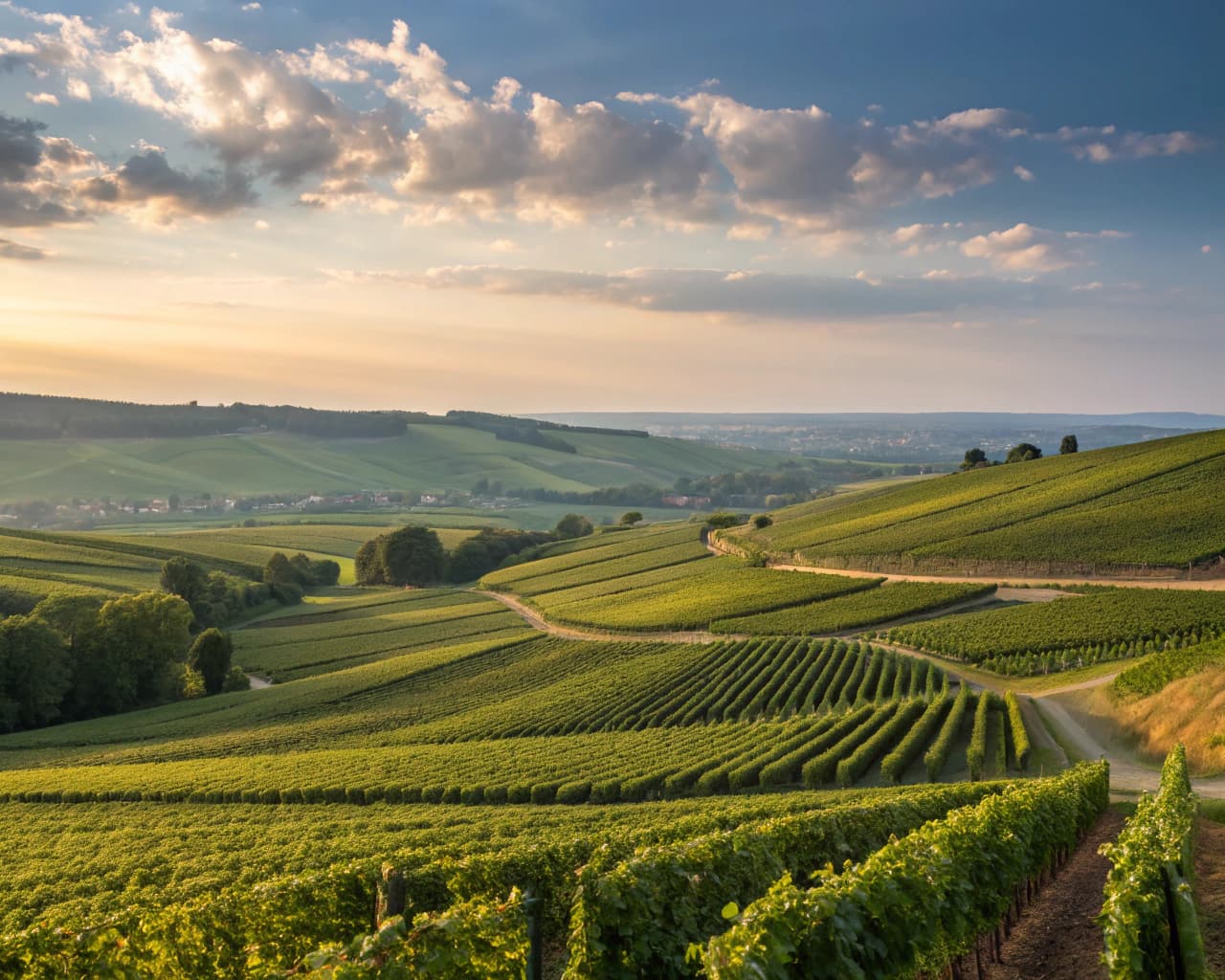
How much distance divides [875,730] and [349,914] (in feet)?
96.8

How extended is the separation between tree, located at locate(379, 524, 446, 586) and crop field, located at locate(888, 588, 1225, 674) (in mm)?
84760

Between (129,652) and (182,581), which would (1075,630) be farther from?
(182,581)

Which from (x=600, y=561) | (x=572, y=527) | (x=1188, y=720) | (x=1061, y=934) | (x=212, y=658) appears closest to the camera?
(x=1061, y=934)

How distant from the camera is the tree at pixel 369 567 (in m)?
130

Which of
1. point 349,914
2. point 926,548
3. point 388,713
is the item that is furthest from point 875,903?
point 926,548

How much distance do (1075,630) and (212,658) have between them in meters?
67.8

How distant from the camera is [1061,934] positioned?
13.5 m

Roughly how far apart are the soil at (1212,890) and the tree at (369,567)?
121413 millimetres

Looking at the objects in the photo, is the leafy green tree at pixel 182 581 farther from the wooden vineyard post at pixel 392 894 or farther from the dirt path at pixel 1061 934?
the dirt path at pixel 1061 934

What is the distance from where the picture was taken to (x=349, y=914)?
12.7 meters

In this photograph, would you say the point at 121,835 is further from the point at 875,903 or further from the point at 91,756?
the point at 875,903

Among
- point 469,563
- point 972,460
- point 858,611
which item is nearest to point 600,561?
point 469,563

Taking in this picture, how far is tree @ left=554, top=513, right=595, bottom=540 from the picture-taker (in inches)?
6055

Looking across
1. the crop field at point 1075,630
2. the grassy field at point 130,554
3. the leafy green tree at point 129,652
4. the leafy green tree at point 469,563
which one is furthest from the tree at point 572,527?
the crop field at point 1075,630
